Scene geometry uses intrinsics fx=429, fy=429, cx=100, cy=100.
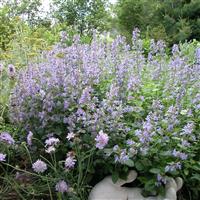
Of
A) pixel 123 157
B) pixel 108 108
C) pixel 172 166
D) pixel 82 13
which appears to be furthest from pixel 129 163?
pixel 82 13

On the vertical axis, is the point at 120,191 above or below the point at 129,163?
below

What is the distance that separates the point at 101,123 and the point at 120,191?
16.6 inches

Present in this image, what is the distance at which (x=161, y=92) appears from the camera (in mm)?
3031

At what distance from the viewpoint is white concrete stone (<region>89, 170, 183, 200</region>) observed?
243 centimetres

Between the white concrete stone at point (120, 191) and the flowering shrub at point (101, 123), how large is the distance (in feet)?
0.17

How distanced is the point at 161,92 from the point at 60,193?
43.9 inches

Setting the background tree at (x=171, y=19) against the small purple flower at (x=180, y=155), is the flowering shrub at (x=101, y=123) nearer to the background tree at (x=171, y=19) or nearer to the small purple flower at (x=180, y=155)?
the small purple flower at (x=180, y=155)

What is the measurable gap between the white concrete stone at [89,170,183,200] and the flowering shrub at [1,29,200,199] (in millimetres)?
53

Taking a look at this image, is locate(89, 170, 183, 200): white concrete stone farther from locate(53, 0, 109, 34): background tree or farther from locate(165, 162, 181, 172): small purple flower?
locate(53, 0, 109, 34): background tree

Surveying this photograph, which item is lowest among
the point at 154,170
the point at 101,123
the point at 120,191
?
the point at 120,191

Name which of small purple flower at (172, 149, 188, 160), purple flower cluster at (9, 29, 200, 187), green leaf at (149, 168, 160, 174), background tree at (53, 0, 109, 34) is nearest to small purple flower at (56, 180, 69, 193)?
purple flower cluster at (9, 29, 200, 187)

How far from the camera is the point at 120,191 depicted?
2463mm

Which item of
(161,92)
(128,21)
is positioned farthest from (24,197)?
(128,21)

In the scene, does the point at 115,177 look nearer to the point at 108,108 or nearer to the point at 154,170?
the point at 154,170
